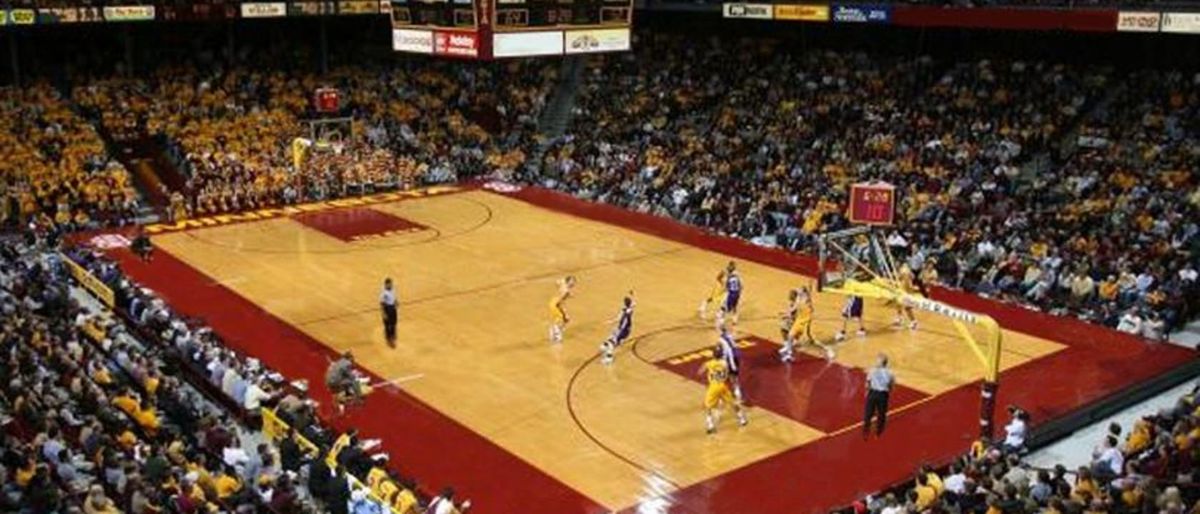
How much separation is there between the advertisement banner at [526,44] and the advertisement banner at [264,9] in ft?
56.8

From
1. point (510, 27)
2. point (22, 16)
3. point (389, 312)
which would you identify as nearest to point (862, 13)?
point (510, 27)

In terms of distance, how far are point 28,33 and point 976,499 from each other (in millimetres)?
35212

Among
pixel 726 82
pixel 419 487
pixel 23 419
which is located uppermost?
pixel 726 82

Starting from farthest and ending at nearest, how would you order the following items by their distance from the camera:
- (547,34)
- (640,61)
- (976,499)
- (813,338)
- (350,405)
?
(640,61)
(547,34)
(813,338)
(350,405)
(976,499)

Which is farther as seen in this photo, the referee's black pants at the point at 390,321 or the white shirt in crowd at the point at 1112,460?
the referee's black pants at the point at 390,321

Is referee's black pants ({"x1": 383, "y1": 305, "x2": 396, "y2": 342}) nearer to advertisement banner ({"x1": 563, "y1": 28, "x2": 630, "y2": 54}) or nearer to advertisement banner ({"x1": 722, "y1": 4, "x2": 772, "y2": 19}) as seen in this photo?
advertisement banner ({"x1": 563, "y1": 28, "x2": 630, "y2": 54})

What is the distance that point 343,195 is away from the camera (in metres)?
34.3

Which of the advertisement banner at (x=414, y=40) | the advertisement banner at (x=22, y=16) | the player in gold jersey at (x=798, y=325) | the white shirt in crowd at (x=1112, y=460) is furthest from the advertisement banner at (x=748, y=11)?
the white shirt in crowd at (x=1112, y=460)

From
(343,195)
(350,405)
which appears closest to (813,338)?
(350,405)

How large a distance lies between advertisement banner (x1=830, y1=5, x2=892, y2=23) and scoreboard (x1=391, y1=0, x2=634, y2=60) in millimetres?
10588

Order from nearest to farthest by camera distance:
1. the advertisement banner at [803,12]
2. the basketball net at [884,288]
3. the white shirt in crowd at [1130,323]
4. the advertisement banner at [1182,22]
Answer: the basketball net at [884,288] < the white shirt in crowd at [1130,323] < the advertisement banner at [1182,22] < the advertisement banner at [803,12]

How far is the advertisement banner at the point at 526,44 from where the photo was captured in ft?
75.8

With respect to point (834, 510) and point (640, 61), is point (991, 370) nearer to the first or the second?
point (834, 510)

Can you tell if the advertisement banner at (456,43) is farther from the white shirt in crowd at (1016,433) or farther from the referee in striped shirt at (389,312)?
the white shirt in crowd at (1016,433)
